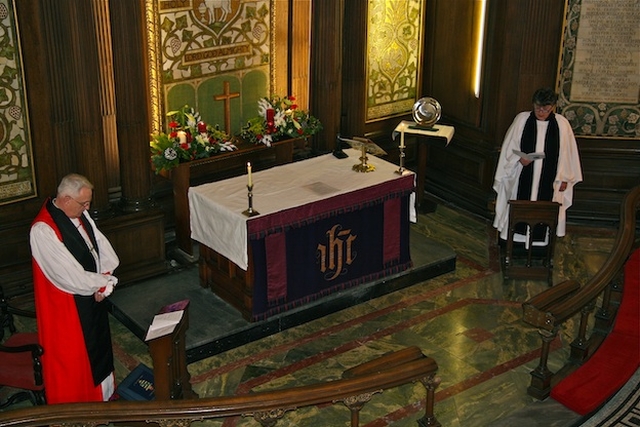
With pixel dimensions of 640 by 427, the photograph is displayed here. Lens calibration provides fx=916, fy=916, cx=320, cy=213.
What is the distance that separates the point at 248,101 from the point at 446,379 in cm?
407

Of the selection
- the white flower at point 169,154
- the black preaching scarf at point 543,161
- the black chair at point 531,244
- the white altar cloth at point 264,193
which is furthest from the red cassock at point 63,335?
the black preaching scarf at point 543,161

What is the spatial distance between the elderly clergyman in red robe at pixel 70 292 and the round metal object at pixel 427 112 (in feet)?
15.8

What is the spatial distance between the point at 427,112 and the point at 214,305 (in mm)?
3709

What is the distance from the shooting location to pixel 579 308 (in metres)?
6.82

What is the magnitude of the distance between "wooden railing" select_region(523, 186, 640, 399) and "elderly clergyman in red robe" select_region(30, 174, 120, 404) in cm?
323

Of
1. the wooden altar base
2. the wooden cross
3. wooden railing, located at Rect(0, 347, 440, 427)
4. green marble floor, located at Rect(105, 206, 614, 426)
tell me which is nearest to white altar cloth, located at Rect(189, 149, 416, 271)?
the wooden altar base

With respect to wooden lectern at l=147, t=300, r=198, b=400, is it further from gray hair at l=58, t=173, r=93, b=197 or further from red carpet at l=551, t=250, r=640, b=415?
red carpet at l=551, t=250, r=640, b=415

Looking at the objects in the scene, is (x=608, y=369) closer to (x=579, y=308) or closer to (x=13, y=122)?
(x=579, y=308)

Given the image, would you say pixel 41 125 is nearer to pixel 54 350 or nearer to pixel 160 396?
pixel 54 350

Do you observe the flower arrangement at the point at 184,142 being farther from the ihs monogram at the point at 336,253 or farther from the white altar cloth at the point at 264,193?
the ihs monogram at the point at 336,253

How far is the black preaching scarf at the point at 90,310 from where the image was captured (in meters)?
6.69

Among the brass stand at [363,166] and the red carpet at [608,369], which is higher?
the brass stand at [363,166]

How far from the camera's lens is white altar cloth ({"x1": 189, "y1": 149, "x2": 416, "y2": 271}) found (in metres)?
8.17

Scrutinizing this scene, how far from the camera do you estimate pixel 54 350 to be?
6.78 metres
